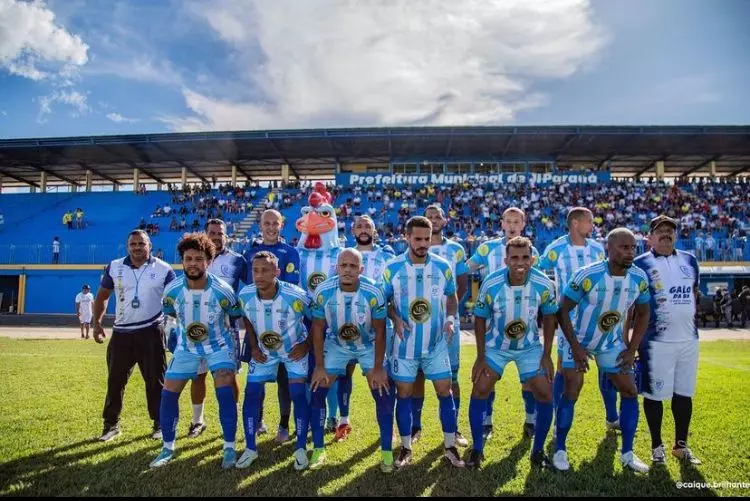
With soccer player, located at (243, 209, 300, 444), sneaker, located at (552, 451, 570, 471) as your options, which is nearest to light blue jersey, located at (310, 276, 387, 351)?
soccer player, located at (243, 209, 300, 444)

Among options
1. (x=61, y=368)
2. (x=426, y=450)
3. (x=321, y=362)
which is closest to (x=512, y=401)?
(x=426, y=450)

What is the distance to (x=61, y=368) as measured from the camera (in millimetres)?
9633

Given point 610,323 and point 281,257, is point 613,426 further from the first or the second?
point 281,257

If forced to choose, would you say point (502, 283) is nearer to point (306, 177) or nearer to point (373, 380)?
point (373, 380)

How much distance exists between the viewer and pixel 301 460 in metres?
4.37

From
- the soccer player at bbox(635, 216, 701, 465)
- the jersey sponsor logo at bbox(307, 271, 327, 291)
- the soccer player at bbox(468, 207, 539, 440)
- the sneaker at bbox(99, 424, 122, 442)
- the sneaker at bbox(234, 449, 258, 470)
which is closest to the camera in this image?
the sneaker at bbox(234, 449, 258, 470)

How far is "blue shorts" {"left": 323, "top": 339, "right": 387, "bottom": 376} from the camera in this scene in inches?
183

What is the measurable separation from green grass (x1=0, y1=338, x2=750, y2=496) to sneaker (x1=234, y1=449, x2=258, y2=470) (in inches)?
3.5

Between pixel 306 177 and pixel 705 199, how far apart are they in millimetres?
29556

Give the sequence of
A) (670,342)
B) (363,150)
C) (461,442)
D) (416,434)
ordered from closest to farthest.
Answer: (670,342) < (461,442) < (416,434) < (363,150)

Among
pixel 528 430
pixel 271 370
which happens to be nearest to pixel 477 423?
pixel 528 430

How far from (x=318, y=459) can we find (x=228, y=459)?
830 mm

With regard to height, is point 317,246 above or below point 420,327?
above

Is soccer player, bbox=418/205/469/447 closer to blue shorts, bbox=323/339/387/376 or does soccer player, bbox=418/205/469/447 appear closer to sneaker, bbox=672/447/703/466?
blue shorts, bbox=323/339/387/376
